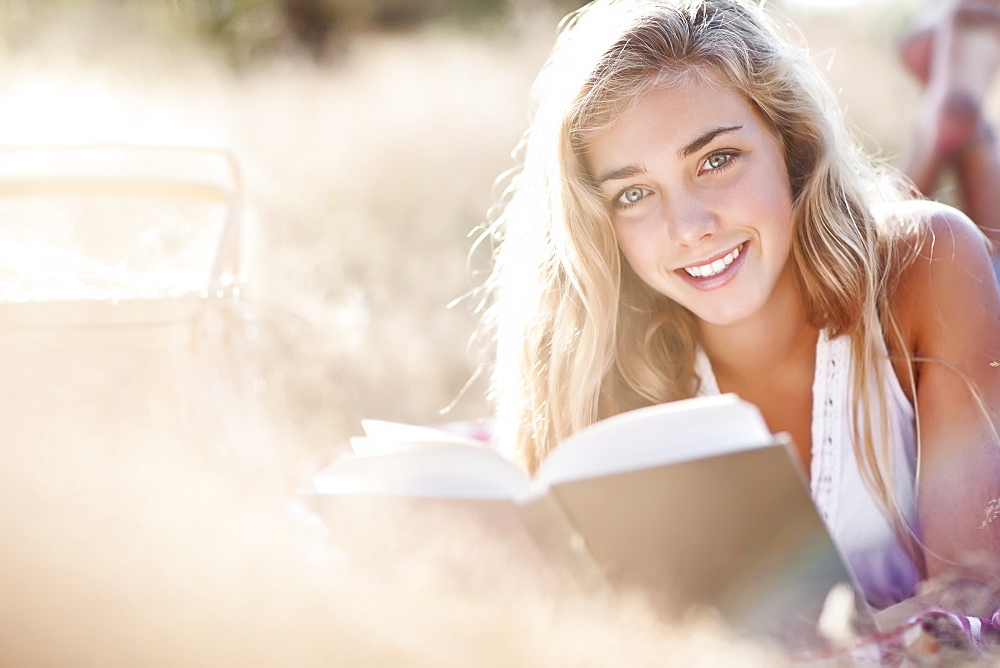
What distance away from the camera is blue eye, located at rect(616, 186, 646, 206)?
147 centimetres

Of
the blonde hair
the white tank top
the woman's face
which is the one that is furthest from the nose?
the white tank top

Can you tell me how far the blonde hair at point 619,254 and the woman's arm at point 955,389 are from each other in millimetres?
59

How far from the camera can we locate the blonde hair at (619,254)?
1.44 metres

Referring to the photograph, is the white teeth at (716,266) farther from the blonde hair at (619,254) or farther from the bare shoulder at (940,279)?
the bare shoulder at (940,279)

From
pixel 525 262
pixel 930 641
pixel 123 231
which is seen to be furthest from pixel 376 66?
pixel 930 641

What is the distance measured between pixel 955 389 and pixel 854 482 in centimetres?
23

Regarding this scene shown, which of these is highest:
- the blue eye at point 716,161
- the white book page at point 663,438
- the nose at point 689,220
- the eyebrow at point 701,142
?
the eyebrow at point 701,142

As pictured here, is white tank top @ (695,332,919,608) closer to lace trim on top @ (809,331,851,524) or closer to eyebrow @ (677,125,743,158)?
lace trim on top @ (809,331,851,524)

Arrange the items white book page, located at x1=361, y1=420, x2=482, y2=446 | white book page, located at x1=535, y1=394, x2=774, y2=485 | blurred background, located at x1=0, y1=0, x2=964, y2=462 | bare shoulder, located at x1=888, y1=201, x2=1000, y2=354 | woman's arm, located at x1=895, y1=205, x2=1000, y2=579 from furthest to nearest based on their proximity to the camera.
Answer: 1. blurred background, located at x1=0, y1=0, x2=964, y2=462
2. bare shoulder, located at x1=888, y1=201, x2=1000, y2=354
3. woman's arm, located at x1=895, y1=205, x2=1000, y2=579
4. white book page, located at x1=361, y1=420, x2=482, y2=446
5. white book page, located at x1=535, y1=394, x2=774, y2=485

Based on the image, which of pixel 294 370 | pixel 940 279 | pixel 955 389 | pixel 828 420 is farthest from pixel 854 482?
pixel 294 370

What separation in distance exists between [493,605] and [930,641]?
1.48ft

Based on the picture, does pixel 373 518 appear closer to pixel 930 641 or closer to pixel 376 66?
pixel 930 641

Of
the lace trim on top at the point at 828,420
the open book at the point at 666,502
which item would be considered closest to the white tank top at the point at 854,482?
the lace trim on top at the point at 828,420

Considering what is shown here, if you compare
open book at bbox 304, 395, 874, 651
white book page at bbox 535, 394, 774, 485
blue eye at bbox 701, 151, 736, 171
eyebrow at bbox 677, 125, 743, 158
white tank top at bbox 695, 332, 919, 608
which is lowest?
white tank top at bbox 695, 332, 919, 608
